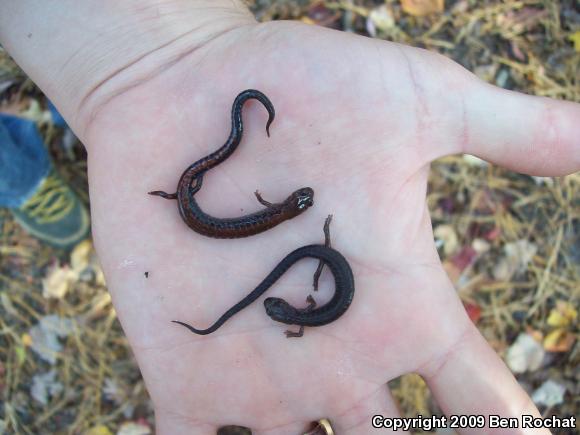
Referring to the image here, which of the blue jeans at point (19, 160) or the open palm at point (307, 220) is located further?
the blue jeans at point (19, 160)

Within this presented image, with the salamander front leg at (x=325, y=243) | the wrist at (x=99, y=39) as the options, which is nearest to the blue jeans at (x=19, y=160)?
the wrist at (x=99, y=39)

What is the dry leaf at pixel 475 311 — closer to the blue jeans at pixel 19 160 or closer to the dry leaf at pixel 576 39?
the dry leaf at pixel 576 39

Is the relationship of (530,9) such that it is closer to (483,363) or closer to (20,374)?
(483,363)

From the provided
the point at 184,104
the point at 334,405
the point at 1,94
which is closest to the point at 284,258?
the point at 334,405

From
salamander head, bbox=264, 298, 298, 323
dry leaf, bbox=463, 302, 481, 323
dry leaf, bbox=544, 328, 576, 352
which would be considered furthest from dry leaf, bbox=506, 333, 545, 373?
salamander head, bbox=264, 298, 298, 323

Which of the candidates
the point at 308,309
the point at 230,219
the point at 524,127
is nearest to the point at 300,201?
the point at 230,219

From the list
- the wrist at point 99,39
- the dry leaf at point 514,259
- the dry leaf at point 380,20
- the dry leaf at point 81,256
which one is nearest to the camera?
the wrist at point 99,39

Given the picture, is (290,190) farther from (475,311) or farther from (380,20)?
(380,20)
